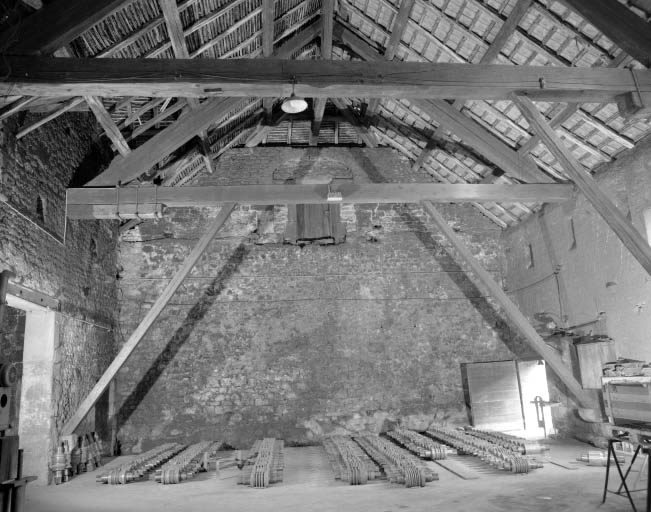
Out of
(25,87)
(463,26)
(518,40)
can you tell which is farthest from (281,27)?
(25,87)

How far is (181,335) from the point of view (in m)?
11.6

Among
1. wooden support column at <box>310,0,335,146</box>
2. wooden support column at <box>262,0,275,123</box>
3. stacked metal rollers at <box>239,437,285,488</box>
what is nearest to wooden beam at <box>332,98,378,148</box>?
wooden support column at <box>310,0,335,146</box>

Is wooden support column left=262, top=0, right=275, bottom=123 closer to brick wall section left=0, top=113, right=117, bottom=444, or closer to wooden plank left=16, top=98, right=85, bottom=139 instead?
wooden plank left=16, top=98, right=85, bottom=139

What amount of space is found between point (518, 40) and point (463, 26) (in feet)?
3.07

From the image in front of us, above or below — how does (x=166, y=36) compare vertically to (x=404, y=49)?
below

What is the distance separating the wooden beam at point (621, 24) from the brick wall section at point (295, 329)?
22.9ft

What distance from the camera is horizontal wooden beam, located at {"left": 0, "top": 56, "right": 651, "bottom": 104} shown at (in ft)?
17.8

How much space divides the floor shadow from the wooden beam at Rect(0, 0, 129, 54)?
22.9 feet

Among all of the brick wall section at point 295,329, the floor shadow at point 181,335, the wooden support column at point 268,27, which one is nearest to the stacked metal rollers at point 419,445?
the brick wall section at point 295,329

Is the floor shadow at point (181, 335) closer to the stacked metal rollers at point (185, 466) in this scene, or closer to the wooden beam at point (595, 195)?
the stacked metal rollers at point (185, 466)

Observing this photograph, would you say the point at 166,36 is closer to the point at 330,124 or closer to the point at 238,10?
the point at 238,10

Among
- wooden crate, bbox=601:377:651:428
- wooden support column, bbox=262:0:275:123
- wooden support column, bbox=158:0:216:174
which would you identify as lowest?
wooden crate, bbox=601:377:651:428

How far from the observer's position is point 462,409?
11789mm

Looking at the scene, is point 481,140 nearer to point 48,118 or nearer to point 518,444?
point 518,444
